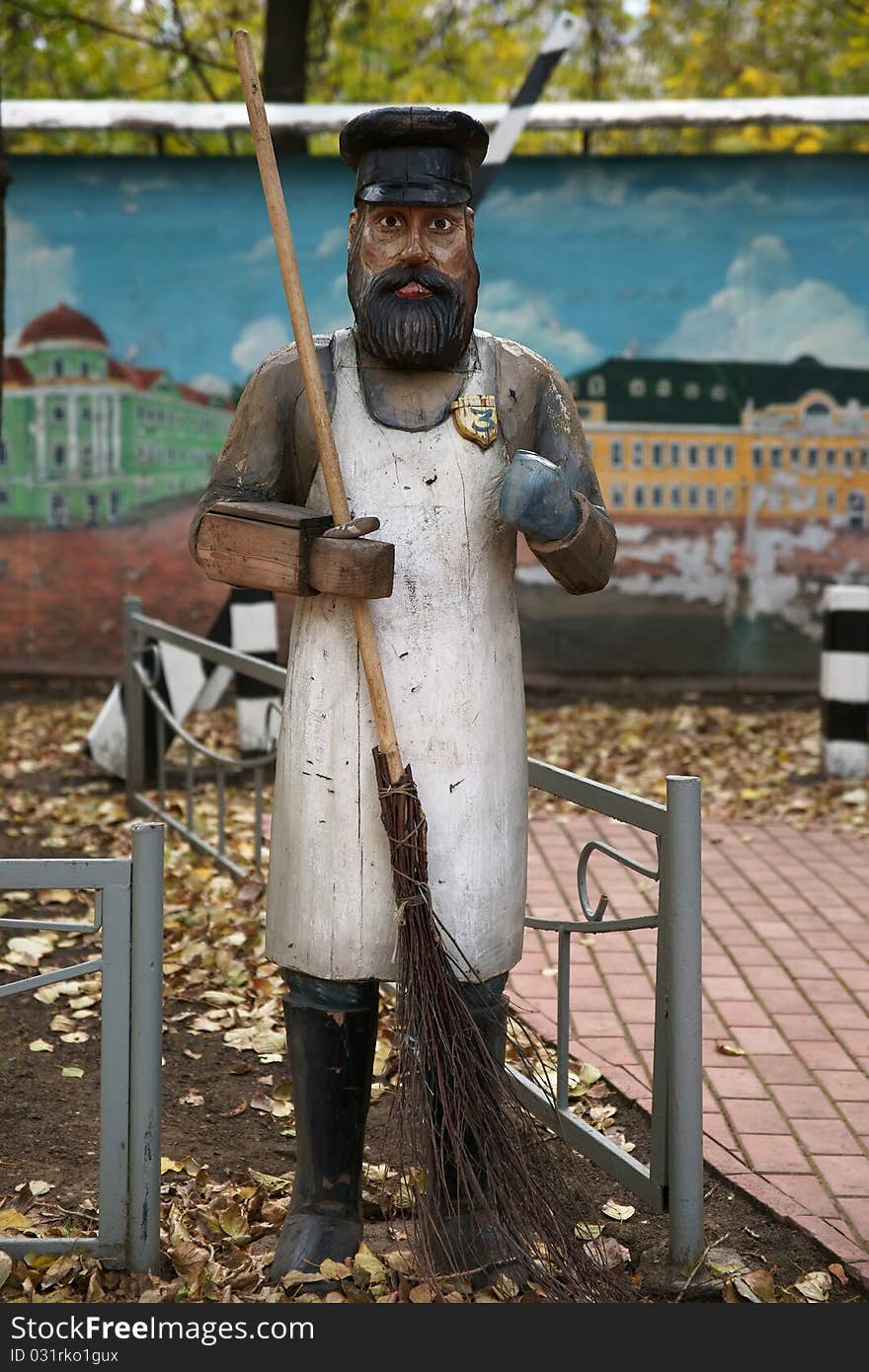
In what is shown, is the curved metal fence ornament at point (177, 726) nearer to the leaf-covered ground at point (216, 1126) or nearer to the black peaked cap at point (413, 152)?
the leaf-covered ground at point (216, 1126)

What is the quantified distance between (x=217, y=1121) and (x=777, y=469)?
7.56m

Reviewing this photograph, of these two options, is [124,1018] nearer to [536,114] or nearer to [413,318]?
[413,318]

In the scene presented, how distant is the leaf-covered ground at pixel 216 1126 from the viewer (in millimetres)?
3205

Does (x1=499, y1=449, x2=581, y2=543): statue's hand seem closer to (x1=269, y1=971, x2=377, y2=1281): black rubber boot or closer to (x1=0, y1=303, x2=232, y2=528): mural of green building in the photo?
(x1=269, y1=971, x2=377, y2=1281): black rubber boot

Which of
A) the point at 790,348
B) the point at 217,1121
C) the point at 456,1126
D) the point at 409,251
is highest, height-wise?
the point at 790,348

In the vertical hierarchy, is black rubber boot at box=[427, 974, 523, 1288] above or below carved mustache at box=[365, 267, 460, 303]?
below

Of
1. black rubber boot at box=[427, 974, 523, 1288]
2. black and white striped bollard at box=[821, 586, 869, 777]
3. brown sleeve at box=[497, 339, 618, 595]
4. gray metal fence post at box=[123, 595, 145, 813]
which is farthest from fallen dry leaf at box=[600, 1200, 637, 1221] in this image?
black and white striped bollard at box=[821, 586, 869, 777]

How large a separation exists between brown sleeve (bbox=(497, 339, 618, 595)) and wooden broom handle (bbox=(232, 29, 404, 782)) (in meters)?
0.36

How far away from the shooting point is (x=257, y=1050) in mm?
4777

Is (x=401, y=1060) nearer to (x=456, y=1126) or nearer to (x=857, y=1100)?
(x=456, y=1126)

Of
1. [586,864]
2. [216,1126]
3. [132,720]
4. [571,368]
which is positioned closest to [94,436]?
[571,368]

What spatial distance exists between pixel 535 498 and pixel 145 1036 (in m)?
1.32

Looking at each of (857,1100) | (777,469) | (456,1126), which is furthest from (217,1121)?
(777,469)

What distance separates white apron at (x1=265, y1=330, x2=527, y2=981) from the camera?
2.99 meters
